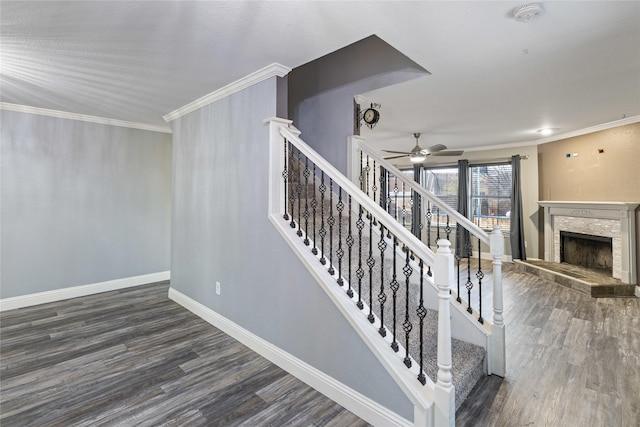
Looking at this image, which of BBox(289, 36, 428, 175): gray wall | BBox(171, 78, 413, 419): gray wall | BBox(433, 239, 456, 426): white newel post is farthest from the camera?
BBox(289, 36, 428, 175): gray wall

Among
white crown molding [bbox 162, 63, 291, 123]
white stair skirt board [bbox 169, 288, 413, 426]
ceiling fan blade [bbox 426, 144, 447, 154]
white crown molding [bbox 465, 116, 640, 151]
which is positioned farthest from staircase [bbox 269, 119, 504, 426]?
white crown molding [bbox 465, 116, 640, 151]

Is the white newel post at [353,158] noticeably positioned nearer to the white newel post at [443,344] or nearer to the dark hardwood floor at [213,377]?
the white newel post at [443,344]

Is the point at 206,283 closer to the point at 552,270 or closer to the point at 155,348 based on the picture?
the point at 155,348

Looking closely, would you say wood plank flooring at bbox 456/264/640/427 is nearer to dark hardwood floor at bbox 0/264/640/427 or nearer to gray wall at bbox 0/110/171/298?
dark hardwood floor at bbox 0/264/640/427

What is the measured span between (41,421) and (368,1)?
10.6ft

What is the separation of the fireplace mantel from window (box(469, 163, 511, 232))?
90 centimetres

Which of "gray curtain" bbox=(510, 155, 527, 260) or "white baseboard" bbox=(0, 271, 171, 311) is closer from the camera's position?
"white baseboard" bbox=(0, 271, 171, 311)

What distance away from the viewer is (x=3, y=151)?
147 inches

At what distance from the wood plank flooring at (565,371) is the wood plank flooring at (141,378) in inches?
41.4

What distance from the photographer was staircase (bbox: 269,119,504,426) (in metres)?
1.63

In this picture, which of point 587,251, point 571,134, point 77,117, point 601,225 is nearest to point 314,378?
point 77,117

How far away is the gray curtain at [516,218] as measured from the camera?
6402 mm

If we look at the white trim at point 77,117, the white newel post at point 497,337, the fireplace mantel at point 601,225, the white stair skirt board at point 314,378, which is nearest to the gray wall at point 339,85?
the white newel post at point 497,337

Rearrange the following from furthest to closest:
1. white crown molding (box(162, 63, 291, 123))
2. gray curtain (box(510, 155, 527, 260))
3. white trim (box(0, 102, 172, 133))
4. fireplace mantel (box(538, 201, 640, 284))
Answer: gray curtain (box(510, 155, 527, 260)) → fireplace mantel (box(538, 201, 640, 284)) → white trim (box(0, 102, 172, 133)) → white crown molding (box(162, 63, 291, 123))
